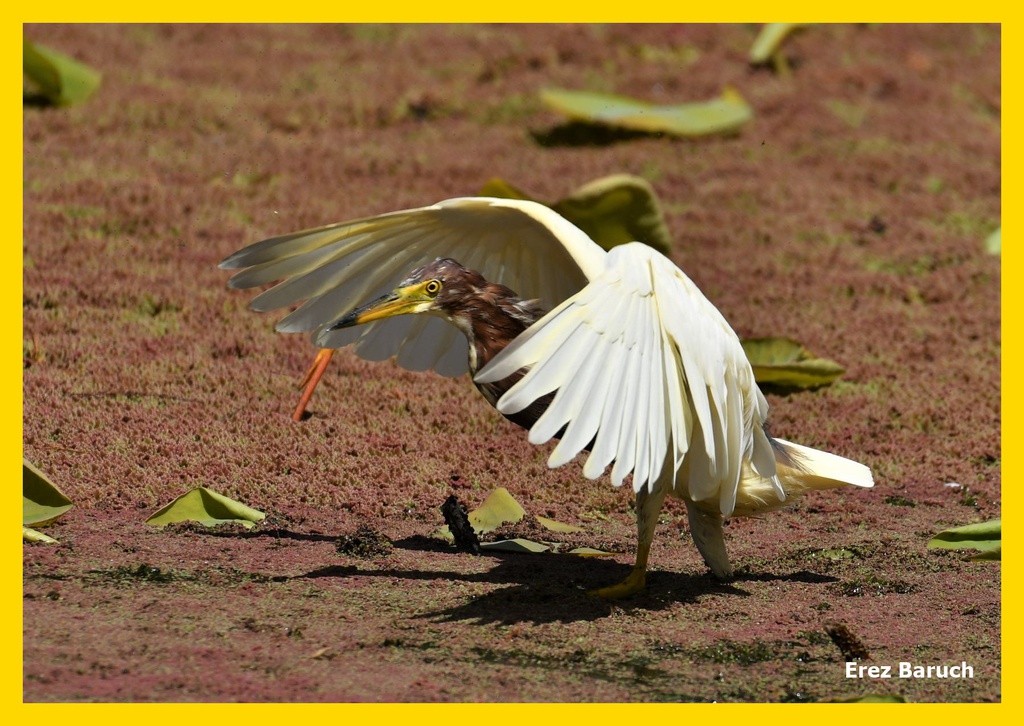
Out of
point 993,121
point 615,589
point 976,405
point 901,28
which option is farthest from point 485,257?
point 901,28

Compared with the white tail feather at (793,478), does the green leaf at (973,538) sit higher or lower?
lower

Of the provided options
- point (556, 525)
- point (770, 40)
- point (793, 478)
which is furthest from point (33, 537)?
point (770, 40)

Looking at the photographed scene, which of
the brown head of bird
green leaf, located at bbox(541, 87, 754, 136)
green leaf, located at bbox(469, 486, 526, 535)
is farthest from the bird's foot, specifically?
green leaf, located at bbox(541, 87, 754, 136)

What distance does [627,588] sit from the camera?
159 inches

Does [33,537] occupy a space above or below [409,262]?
below

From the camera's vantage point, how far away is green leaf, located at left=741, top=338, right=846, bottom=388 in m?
5.83

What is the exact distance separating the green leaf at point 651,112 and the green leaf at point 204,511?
459 centimetres

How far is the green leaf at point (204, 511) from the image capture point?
4.32 meters

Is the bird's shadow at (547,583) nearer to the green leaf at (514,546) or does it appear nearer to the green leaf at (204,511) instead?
the green leaf at (514,546)

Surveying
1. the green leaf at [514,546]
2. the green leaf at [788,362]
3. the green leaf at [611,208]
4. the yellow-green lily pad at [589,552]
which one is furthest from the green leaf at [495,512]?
the green leaf at [611,208]

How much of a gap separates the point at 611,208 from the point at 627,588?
2.69 meters

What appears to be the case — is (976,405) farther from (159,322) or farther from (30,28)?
(30,28)

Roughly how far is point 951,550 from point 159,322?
3.69 meters

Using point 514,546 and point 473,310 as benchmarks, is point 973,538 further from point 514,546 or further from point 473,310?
point 473,310
